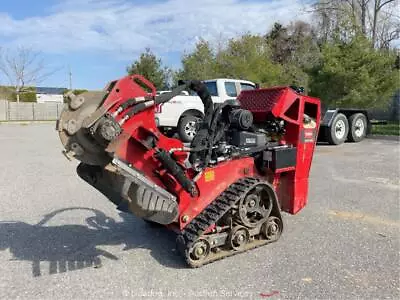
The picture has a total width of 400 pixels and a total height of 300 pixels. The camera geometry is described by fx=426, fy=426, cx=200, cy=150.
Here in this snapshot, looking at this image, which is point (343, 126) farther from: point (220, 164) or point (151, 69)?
point (151, 69)

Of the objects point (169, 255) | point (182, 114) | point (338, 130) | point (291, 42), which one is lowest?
point (169, 255)

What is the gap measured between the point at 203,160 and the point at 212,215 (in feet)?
1.89

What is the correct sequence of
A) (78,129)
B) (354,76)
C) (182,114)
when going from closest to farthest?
(78,129), (182,114), (354,76)

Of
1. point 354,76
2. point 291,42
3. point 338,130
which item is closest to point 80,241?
point 338,130

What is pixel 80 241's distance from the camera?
492 cm

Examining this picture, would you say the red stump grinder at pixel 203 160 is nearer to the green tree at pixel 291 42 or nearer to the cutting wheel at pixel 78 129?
the cutting wheel at pixel 78 129

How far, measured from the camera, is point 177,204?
4.16m

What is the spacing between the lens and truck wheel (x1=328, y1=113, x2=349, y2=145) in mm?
14180

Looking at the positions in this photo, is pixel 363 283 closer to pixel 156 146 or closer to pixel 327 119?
pixel 156 146

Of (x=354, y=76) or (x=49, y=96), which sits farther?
(x=49, y=96)

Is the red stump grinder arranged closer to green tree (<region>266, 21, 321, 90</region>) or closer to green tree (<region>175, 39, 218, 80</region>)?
green tree (<region>175, 39, 218, 80</region>)

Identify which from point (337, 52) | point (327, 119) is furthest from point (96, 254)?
point (337, 52)

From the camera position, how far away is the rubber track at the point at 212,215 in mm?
4129

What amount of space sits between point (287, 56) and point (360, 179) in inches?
1333
